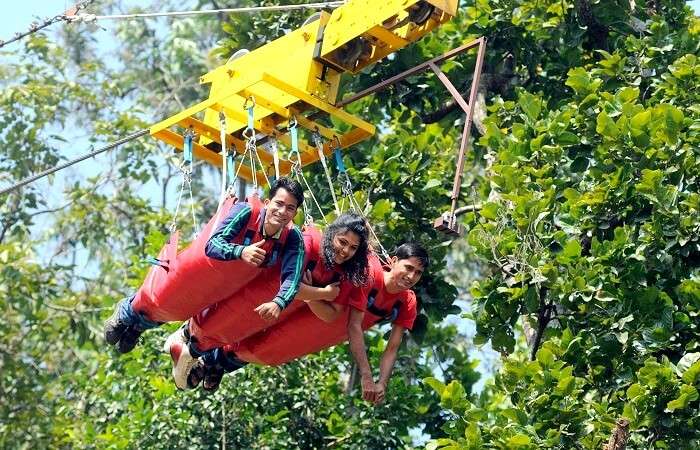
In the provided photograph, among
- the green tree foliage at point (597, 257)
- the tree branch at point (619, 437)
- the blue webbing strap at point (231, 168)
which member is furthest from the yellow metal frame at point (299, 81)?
the tree branch at point (619, 437)

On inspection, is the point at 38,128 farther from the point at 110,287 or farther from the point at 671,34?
the point at 671,34

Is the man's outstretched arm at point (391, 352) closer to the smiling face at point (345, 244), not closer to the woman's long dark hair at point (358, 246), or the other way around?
the woman's long dark hair at point (358, 246)

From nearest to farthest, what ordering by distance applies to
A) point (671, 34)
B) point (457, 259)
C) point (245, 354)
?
point (245, 354) < point (671, 34) < point (457, 259)

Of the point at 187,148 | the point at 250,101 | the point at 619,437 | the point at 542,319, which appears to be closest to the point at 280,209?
the point at 250,101

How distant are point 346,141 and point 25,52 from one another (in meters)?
7.73

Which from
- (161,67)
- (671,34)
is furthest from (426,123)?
(161,67)

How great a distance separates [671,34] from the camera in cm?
1150

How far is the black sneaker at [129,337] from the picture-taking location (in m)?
9.84

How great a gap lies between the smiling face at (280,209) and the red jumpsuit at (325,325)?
22.4 inches

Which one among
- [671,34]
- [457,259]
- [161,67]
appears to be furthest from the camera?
[161,67]

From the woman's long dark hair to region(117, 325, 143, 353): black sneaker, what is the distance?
56.5 inches

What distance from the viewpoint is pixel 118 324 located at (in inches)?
387

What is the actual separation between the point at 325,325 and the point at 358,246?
0.63 metres

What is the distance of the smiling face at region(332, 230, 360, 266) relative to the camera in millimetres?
8711
